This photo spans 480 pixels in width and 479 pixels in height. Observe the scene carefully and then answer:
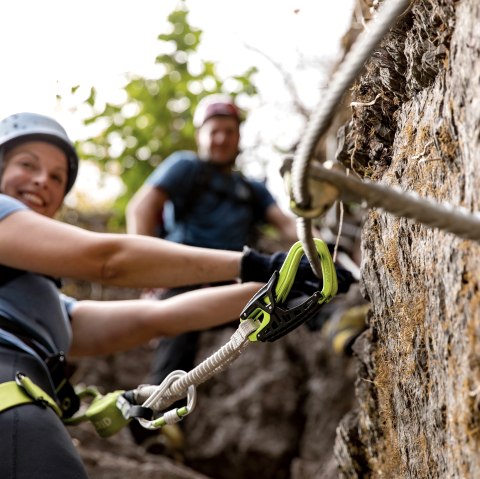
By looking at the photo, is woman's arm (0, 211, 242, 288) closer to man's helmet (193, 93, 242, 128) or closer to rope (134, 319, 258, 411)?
rope (134, 319, 258, 411)

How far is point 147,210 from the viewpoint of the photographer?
16.0ft

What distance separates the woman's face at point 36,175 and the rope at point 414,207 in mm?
2065

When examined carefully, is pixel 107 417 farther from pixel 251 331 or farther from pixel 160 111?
pixel 160 111

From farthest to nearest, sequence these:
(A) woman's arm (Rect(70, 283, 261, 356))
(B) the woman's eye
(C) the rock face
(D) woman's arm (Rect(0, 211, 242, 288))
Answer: (B) the woman's eye, (A) woman's arm (Rect(70, 283, 261, 356)), (D) woman's arm (Rect(0, 211, 242, 288)), (C) the rock face

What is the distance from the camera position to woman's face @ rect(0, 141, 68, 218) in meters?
3.00

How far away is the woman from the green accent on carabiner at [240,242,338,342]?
41 centimetres

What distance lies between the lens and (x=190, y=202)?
498 cm

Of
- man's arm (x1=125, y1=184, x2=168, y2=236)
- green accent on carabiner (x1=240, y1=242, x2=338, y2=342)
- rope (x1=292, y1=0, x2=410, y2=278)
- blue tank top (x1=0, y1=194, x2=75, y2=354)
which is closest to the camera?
rope (x1=292, y1=0, x2=410, y2=278)

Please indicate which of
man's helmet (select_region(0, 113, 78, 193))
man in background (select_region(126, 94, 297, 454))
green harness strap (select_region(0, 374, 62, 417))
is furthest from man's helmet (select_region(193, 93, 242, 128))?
green harness strap (select_region(0, 374, 62, 417))

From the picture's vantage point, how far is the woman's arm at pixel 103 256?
2305 millimetres

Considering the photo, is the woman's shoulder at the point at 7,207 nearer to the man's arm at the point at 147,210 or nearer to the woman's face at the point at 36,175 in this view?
the woman's face at the point at 36,175

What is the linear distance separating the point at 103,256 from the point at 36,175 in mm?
901

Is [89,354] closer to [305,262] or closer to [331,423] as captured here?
[305,262]

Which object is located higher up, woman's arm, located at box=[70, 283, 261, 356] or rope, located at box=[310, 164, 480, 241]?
rope, located at box=[310, 164, 480, 241]
